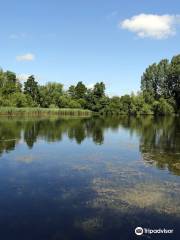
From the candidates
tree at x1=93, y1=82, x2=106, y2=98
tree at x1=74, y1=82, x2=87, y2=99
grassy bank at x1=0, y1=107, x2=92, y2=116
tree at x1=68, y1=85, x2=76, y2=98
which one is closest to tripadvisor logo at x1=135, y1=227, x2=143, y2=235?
grassy bank at x1=0, y1=107, x2=92, y2=116

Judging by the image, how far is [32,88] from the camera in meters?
93.9

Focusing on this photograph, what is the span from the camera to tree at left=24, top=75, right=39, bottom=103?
9325 centimetres

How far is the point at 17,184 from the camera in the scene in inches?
486

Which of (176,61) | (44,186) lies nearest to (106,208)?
(44,186)

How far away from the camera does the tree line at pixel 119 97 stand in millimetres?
93438

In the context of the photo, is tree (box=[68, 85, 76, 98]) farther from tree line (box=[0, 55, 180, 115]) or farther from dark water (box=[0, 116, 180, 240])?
dark water (box=[0, 116, 180, 240])

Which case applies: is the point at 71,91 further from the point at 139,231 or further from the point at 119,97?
the point at 139,231

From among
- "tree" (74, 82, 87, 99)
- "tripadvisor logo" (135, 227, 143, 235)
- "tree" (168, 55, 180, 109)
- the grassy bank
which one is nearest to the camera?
"tripadvisor logo" (135, 227, 143, 235)

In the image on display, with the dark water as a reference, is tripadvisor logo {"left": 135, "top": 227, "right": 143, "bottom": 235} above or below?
below

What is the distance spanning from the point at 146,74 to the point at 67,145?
294 feet

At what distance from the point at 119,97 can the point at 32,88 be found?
29.4 metres

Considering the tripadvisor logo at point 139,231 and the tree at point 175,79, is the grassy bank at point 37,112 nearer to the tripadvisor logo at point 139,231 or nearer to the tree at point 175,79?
the tree at point 175,79

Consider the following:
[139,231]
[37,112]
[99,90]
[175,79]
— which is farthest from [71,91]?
[139,231]

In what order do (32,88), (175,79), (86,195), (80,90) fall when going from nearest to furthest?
(86,195) < (32,88) < (175,79) < (80,90)
